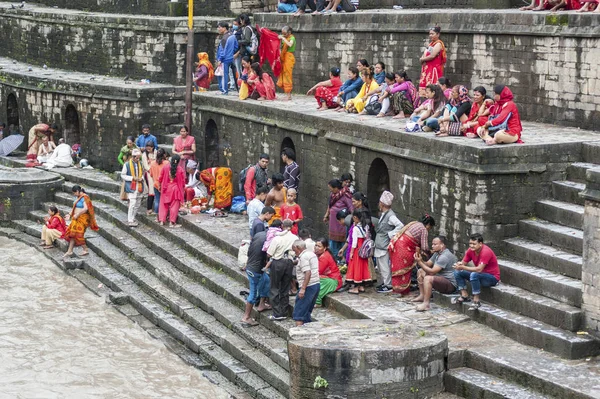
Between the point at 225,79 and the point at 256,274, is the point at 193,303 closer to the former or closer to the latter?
the point at 256,274

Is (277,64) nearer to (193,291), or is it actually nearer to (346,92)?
(346,92)

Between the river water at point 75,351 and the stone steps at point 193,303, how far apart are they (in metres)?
0.55

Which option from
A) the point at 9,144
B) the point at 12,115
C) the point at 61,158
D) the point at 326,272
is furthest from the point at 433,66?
the point at 12,115

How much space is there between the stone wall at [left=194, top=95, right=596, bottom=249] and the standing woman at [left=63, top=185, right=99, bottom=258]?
301 cm

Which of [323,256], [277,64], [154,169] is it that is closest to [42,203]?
[154,169]

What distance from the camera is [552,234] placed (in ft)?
44.2

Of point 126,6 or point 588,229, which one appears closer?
point 588,229

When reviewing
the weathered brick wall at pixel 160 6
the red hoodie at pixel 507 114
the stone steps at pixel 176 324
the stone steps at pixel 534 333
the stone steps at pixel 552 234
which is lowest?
the stone steps at pixel 176 324

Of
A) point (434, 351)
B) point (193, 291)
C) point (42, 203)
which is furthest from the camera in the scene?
point (42, 203)

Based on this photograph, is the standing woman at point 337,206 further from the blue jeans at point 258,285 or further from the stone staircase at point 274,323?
the blue jeans at point 258,285

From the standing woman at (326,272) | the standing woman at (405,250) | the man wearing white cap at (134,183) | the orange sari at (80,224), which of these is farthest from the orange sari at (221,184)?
the standing woman at (405,250)

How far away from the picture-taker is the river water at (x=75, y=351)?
554 inches

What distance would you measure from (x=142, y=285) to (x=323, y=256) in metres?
3.99

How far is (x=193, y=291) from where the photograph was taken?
1638 centimetres
